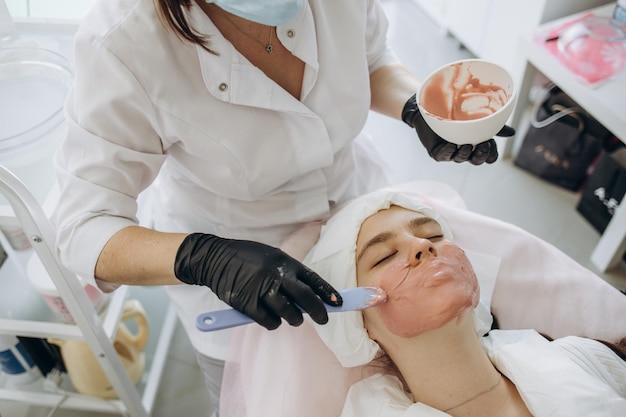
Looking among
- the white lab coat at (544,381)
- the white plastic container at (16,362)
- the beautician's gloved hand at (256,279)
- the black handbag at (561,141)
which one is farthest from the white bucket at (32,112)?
the black handbag at (561,141)

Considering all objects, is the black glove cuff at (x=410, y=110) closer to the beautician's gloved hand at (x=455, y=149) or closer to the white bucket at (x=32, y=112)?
the beautician's gloved hand at (x=455, y=149)

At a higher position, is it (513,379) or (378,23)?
(378,23)

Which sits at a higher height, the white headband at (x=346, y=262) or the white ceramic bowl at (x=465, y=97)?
the white ceramic bowl at (x=465, y=97)

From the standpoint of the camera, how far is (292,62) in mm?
1125

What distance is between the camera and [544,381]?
3.45 ft

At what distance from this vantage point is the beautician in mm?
946

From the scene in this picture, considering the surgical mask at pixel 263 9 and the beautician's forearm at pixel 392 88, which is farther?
the beautician's forearm at pixel 392 88

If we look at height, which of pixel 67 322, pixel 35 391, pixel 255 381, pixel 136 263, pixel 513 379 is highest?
pixel 136 263

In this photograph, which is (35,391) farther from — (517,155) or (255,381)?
(517,155)

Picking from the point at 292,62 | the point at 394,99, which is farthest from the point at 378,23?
the point at 292,62

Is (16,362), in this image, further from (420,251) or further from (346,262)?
(420,251)

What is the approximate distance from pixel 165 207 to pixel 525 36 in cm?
148

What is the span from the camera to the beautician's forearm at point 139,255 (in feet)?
3.30

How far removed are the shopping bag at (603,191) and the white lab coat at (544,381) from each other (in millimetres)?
1120
